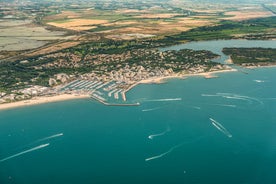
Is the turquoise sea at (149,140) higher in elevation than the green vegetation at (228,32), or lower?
lower

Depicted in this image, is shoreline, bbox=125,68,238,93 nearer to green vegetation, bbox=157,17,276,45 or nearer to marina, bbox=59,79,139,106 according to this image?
marina, bbox=59,79,139,106

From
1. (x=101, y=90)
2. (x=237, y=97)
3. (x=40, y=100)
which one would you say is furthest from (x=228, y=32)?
(x=40, y=100)

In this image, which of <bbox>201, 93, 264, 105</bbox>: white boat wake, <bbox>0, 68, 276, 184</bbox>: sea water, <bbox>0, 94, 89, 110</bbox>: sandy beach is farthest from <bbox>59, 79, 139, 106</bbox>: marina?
<bbox>201, 93, 264, 105</bbox>: white boat wake

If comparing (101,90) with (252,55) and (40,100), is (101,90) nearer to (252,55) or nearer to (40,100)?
(40,100)

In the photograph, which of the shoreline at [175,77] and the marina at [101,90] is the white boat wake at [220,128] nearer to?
the marina at [101,90]

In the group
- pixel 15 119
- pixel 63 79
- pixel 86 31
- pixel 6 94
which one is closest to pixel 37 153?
pixel 15 119

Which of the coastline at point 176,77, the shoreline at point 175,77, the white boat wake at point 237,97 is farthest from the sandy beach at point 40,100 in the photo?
the white boat wake at point 237,97
